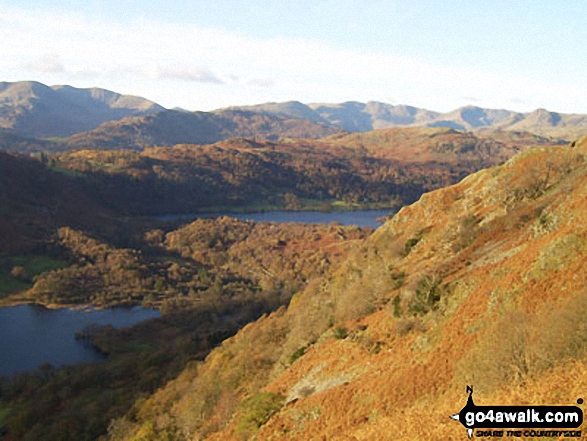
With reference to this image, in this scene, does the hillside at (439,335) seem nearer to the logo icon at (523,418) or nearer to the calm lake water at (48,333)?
the logo icon at (523,418)

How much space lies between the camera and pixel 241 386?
44469 millimetres

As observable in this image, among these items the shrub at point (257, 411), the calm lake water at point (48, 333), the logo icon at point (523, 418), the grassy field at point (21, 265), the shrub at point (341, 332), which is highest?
the logo icon at point (523, 418)

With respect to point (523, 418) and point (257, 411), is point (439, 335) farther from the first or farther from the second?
point (257, 411)

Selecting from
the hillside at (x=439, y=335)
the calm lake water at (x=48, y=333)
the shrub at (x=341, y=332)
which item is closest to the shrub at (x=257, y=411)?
the hillside at (x=439, y=335)

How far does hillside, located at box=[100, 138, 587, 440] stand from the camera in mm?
18875

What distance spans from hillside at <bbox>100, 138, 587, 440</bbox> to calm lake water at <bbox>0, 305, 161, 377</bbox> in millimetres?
82963

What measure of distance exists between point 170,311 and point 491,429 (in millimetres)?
151492

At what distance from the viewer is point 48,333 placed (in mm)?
139625

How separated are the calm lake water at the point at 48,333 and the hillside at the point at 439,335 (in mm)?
82963

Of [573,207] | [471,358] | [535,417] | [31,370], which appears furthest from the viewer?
[31,370]

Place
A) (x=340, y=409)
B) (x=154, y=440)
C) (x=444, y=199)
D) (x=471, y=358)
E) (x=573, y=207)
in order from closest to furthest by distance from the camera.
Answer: (x=471, y=358) < (x=340, y=409) < (x=573, y=207) < (x=154, y=440) < (x=444, y=199)

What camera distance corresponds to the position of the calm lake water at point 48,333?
12109 cm

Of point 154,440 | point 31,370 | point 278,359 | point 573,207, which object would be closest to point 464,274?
point 573,207

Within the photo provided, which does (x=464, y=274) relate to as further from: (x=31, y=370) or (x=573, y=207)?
(x=31, y=370)
